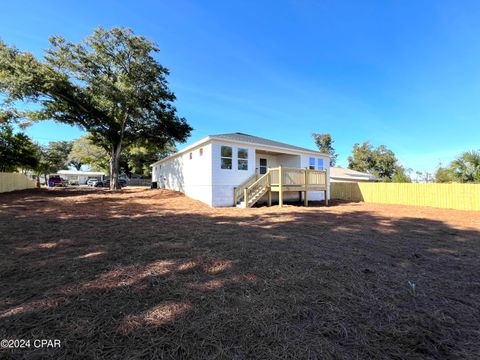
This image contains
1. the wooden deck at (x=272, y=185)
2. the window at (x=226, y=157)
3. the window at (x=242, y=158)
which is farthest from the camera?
the window at (x=242, y=158)

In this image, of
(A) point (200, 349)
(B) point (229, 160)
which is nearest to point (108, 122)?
(B) point (229, 160)

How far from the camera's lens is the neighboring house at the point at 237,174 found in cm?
1241

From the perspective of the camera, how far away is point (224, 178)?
1270cm

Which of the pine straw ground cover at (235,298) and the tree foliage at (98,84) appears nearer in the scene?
the pine straw ground cover at (235,298)

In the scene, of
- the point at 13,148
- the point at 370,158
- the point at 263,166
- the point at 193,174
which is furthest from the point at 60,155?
the point at 370,158

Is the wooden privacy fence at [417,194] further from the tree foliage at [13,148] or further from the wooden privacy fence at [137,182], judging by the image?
the wooden privacy fence at [137,182]

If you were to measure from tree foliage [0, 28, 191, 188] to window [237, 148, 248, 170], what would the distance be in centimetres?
930

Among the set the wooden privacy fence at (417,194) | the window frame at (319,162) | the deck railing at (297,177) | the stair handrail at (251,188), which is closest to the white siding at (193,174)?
the stair handrail at (251,188)

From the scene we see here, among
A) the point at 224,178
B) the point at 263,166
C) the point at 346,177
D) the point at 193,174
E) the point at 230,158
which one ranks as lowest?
the point at 224,178

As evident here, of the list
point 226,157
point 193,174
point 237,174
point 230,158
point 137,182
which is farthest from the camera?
point 137,182

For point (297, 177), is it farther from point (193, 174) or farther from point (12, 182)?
point (12, 182)

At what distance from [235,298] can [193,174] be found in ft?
39.9

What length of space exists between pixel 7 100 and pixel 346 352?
23.9 metres

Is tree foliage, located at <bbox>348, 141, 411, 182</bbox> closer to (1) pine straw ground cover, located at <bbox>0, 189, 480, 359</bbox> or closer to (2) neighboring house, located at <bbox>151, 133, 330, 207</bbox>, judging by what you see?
(2) neighboring house, located at <bbox>151, 133, 330, 207</bbox>
